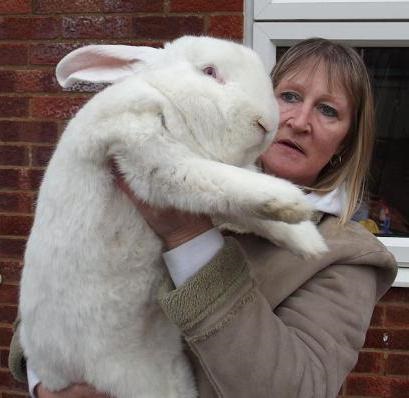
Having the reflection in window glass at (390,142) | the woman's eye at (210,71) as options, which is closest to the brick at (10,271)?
the reflection in window glass at (390,142)

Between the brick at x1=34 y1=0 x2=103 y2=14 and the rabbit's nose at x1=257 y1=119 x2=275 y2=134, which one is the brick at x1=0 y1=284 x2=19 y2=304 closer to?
the brick at x1=34 y1=0 x2=103 y2=14

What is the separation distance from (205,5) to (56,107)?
0.87 m

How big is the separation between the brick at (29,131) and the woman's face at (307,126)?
1.45 metres

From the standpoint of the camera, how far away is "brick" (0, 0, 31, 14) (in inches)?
113

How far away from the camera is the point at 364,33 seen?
→ 2.78 m

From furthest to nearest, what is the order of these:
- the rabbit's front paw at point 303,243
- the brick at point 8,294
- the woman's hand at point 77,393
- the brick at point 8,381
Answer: the brick at point 8,381
the brick at point 8,294
the woman's hand at point 77,393
the rabbit's front paw at point 303,243

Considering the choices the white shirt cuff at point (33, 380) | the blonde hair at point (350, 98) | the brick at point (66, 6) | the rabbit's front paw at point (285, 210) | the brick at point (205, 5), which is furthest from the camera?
the brick at point (66, 6)

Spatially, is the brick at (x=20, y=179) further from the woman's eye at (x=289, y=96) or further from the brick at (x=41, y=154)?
the woman's eye at (x=289, y=96)

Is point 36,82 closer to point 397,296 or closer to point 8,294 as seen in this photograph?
point 8,294

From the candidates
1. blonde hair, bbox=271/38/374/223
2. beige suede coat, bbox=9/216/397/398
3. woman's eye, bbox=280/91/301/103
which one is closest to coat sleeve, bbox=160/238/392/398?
beige suede coat, bbox=9/216/397/398

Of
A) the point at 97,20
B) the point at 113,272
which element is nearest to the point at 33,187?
the point at 97,20

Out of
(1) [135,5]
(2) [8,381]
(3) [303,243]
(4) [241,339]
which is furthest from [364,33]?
(2) [8,381]

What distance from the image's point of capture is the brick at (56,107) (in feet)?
9.43

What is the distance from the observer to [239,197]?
3.95ft
